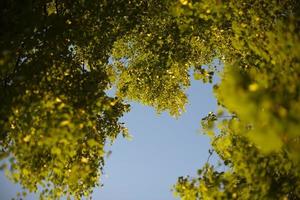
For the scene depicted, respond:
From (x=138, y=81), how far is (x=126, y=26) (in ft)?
19.9

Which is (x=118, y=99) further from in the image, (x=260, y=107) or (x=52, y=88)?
(x=260, y=107)

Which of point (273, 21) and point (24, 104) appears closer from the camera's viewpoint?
point (24, 104)

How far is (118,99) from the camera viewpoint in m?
15.0

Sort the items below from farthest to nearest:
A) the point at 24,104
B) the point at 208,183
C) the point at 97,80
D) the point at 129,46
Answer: the point at 129,46
the point at 97,80
the point at 208,183
the point at 24,104

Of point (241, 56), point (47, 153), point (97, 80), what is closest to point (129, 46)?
point (241, 56)

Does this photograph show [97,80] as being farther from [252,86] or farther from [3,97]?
[252,86]

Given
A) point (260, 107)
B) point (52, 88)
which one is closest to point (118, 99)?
point (52, 88)

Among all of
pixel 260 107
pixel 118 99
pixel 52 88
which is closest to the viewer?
pixel 260 107

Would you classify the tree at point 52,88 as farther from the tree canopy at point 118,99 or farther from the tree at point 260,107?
the tree at point 260,107

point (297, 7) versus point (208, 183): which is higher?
point (297, 7)

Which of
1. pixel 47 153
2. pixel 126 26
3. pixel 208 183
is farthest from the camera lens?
pixel 126 26

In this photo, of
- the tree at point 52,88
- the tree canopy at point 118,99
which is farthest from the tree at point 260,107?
the tree at point 52,88

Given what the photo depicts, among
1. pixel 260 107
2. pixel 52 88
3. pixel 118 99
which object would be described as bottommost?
pixel 260 107

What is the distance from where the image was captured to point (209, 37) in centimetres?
2075
